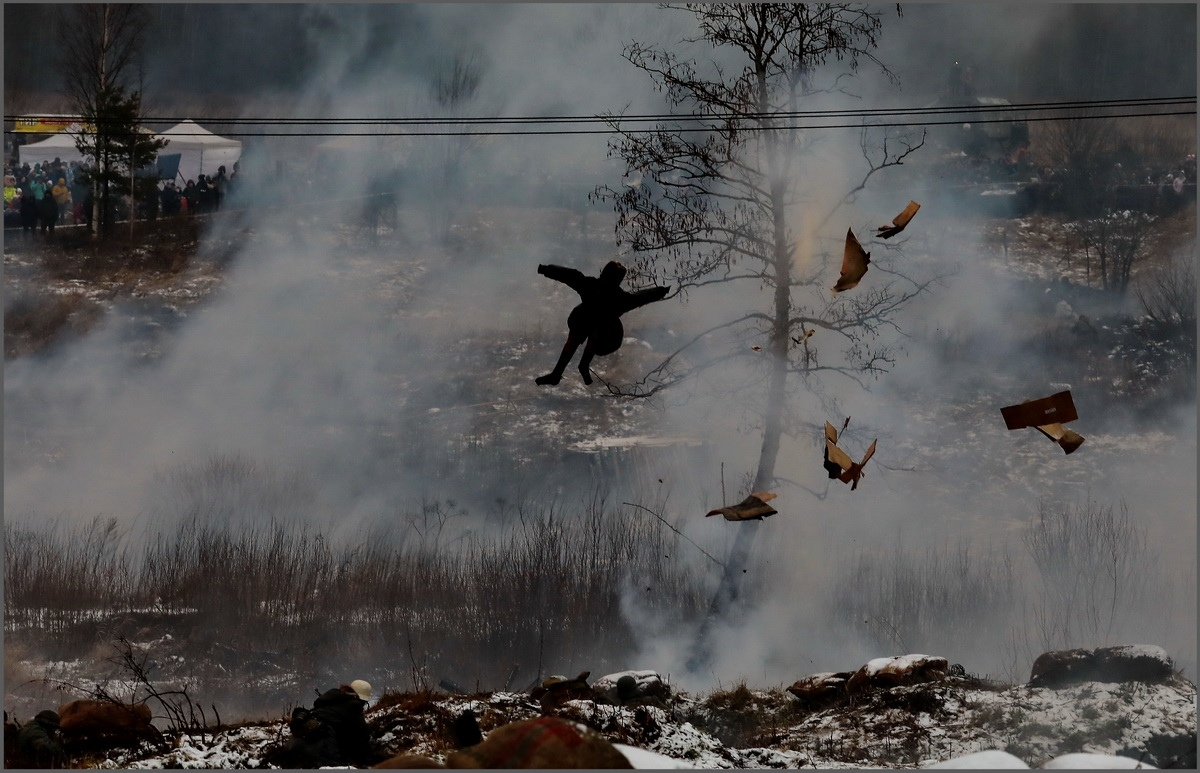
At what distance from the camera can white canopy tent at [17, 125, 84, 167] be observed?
12.3m

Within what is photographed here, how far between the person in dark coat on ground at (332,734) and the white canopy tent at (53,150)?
7.93 m

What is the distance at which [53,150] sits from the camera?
1238cm

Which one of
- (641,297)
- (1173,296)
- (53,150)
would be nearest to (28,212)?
(53,150)

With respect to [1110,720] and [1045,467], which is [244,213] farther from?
[1110,720]

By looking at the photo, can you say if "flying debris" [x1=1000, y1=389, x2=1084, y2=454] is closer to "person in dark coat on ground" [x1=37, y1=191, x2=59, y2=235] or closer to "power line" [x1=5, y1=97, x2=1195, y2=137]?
"power line" [x1=5, y1=97, x2=1195, y2=137]

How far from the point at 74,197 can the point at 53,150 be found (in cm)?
56

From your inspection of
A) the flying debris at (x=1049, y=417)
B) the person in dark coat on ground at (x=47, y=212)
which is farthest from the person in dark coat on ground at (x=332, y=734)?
the person in dark coat on ground at (x=47, y=212)

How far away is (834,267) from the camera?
11.2 m

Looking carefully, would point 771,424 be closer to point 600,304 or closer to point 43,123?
point 600,304

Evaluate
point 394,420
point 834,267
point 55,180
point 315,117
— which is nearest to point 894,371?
point 834,267

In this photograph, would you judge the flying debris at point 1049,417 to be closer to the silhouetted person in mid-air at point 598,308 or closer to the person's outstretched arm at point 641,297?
the person's outstretched arm at point 641,297

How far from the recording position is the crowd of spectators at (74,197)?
40.9ft

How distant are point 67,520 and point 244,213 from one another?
3913mm

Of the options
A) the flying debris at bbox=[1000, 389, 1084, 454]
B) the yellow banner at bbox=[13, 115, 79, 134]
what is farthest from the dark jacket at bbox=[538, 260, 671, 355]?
the yellow banner at bbox=[13, 115, 79, 134]
